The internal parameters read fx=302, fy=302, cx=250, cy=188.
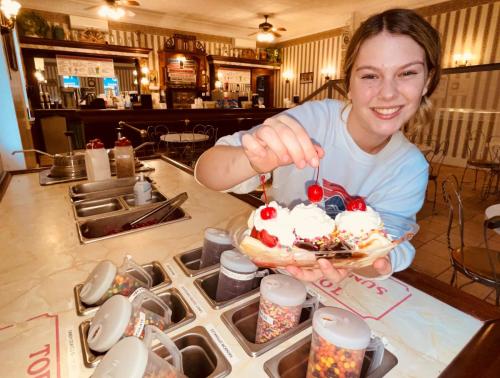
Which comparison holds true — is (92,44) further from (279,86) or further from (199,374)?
(199,374)

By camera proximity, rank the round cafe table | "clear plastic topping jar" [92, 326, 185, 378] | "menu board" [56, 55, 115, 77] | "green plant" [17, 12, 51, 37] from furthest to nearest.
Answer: "menu board" [56, 55, 115, 77]
"green plant" [17, 12, 51, 37]
the round cafe table
"clear plastic topping jar" [92, 326, 185, 378]

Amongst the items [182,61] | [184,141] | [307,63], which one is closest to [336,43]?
[307,63]

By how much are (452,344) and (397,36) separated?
3.44 ft

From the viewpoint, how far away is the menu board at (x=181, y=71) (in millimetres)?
10086

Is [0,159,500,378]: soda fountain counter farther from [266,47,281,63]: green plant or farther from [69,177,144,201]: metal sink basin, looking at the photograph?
[266,47,281,63]: green plant

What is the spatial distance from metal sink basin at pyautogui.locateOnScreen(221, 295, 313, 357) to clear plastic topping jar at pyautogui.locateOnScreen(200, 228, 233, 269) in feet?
0.80

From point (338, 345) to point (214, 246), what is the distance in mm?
581

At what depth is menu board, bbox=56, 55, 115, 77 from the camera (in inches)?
336

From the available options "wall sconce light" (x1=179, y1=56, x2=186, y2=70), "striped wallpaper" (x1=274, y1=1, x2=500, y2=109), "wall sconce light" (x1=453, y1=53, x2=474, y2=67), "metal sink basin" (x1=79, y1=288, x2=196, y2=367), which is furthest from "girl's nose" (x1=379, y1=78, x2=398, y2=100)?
"wall sconce light" (x1=179, y1=56, x2=186, y2=70)

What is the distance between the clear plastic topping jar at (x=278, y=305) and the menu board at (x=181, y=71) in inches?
412

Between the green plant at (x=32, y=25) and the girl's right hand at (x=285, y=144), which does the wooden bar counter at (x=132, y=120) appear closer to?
the green plant at (x=32, y=25)

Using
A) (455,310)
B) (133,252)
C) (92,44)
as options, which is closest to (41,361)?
(133,252)

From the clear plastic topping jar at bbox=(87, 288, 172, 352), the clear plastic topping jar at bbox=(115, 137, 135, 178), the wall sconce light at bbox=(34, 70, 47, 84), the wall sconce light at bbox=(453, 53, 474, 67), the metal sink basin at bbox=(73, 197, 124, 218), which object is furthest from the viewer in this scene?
the wall sconce light at bbox=(34, 70, 47, 84)

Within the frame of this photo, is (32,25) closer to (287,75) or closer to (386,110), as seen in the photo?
(287,75)
